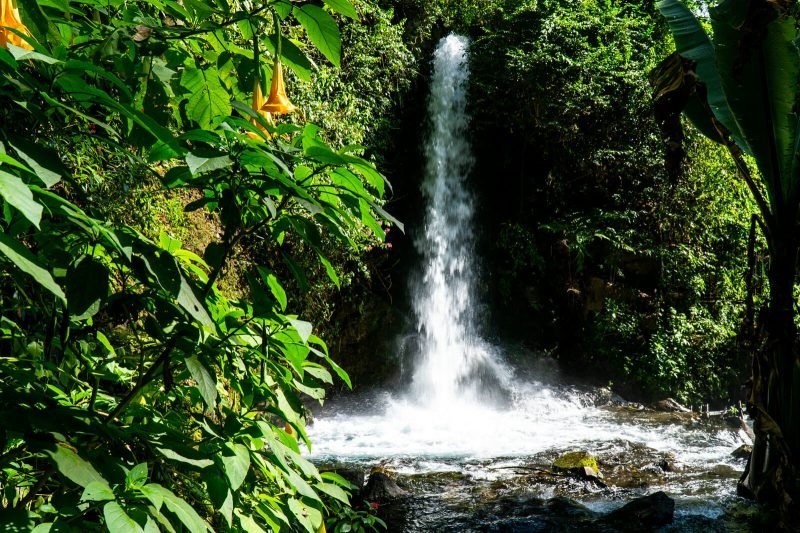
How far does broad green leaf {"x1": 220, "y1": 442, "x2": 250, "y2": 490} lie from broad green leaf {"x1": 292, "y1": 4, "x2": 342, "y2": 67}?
741 mm

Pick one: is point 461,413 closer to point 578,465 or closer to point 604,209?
point 578,465

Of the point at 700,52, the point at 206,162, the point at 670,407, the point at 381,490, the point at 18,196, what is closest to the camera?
the point at 18,196

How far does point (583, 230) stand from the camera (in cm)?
1065

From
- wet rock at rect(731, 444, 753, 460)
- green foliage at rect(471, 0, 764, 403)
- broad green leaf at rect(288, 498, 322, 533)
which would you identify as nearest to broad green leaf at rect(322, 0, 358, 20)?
broad green leaf at rect(288, 498, 322, 533)

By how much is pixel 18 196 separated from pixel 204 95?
582 mm

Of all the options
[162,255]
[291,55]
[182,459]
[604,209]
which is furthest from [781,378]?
[604,209]

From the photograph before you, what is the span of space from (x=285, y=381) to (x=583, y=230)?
9890 mm

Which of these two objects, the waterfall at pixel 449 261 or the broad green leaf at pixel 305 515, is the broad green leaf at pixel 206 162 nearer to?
the broad green leaf at pixel 305 515

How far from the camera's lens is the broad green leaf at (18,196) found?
0.68 meters

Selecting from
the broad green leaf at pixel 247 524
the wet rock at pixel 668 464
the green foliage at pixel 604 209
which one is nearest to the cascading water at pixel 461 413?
the wet rock at pixel 668 464

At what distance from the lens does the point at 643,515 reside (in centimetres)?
480

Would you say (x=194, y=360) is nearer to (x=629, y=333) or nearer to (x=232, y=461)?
(x=232, y=461)

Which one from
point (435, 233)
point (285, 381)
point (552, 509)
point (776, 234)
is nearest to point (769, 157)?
point (776, 234)

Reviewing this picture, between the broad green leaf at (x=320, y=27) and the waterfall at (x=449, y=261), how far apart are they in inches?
362
